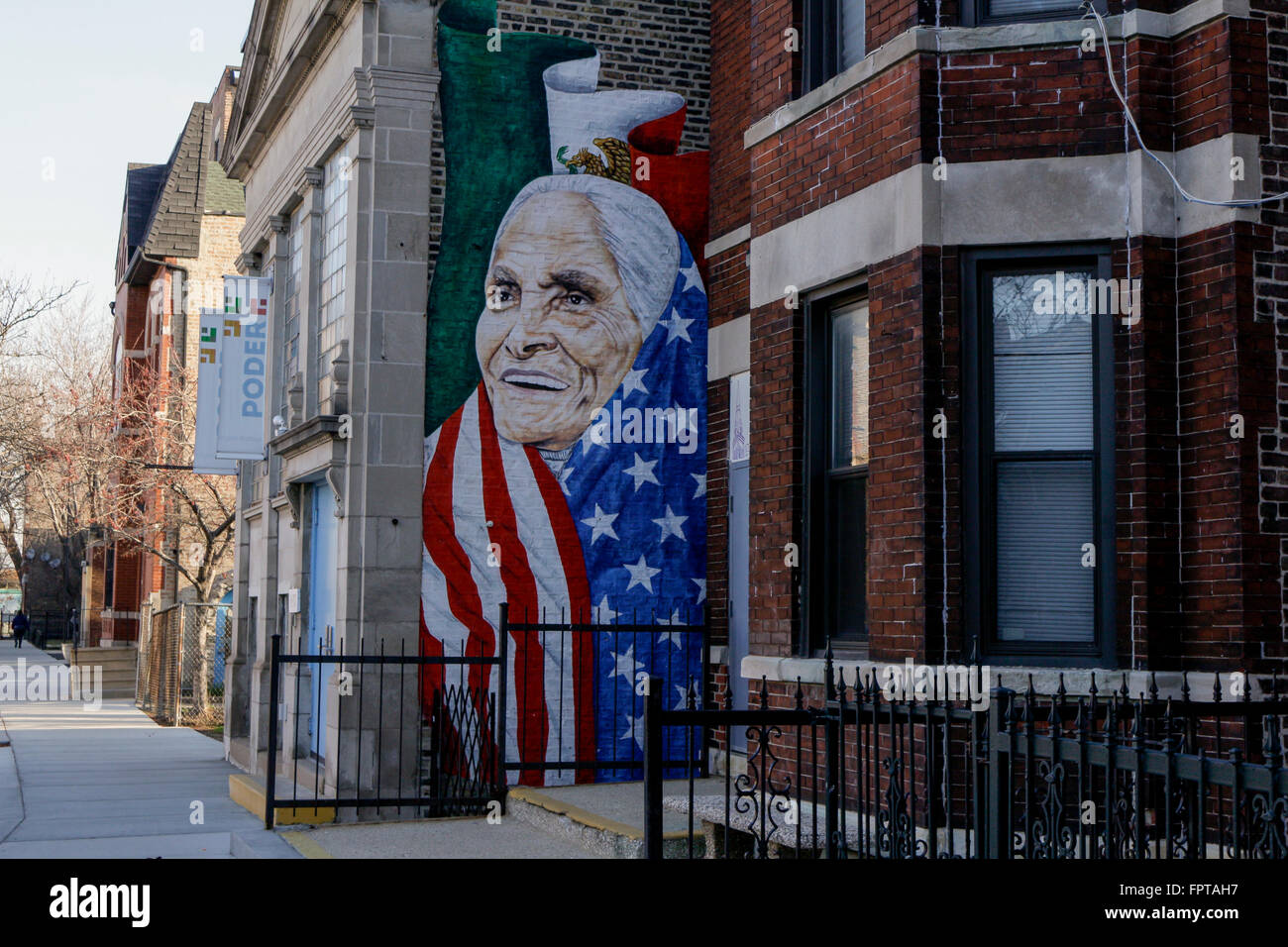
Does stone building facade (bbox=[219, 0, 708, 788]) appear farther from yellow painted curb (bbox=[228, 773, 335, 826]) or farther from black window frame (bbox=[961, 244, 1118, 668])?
black window frame (bbox=[961, 244, 1118, 668])

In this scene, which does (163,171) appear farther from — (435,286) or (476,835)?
(476,835)

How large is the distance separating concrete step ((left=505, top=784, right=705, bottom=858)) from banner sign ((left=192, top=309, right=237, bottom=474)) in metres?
7.78

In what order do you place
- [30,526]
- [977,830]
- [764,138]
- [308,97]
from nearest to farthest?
1. [977,830]
2. [764,138]
3. [308,97]
4. [30,526]

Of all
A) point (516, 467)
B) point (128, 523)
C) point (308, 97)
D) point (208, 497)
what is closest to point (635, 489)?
point (516, 467)

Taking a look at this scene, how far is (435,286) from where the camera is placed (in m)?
13.6

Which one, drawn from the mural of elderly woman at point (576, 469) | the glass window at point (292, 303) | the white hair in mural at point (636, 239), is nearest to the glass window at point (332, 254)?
the glass window at point (292, 303)

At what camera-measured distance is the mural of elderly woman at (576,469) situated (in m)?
13.4

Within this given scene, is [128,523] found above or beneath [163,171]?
beneath

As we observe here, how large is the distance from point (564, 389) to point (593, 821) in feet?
16.0

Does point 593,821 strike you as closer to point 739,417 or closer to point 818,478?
point 818,478

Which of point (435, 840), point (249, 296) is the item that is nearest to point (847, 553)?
point (435, 840)

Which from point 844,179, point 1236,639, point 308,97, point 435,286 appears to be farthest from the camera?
point 308,97

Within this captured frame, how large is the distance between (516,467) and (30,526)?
5698cm

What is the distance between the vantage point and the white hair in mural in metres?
14.1
